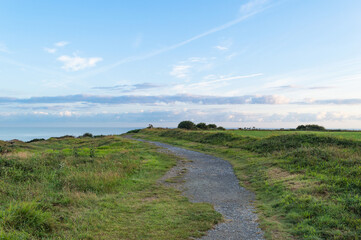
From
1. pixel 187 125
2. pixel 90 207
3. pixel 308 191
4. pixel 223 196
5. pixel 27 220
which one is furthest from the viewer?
pixel 187 125

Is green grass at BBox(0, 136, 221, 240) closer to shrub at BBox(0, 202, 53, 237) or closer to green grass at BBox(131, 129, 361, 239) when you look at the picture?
shrub at BBox(0, 202, 53, 237)

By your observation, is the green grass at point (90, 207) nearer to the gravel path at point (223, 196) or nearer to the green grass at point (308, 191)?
the gravel path at point (223, 196)

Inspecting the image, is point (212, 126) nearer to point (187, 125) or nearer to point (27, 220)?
point (187, 125)

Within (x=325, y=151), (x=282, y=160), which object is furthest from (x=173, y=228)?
(x=325, y=151)

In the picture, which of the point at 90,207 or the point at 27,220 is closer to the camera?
the point at 27,220

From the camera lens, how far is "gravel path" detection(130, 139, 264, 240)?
8070mm

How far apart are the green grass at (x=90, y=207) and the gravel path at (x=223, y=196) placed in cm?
55

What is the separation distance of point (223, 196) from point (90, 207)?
6.21 metres

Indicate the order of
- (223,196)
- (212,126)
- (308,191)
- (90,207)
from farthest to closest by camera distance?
1. (212,126)
2. (223,196)
3. (308,191)
4. (90,207)

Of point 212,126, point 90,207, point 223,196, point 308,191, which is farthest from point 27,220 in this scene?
point 212,126

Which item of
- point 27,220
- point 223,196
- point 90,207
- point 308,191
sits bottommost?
point 223,196

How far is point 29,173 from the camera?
14.0 m

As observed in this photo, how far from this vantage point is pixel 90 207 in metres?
9.82

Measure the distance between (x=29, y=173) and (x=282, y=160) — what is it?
17165 millimetres
